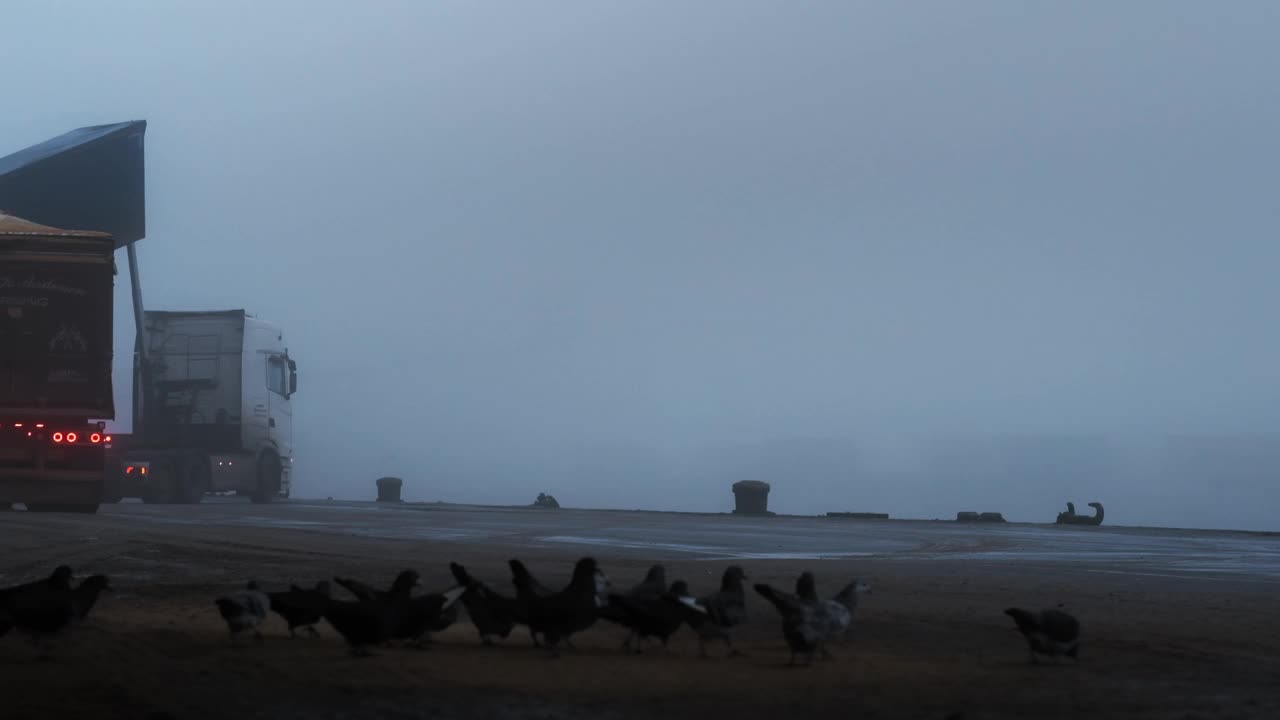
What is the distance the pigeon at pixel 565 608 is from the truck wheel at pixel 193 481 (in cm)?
3410

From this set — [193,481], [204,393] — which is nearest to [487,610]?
[193,481]

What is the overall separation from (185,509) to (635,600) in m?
30.0

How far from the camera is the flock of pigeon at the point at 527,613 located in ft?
34.0

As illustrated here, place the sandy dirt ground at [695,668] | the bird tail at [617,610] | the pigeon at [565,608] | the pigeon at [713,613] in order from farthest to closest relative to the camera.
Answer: the pigeon at [565,608]
the pigeon at [713,613]
the bird tail at [617,610]
the sandy dirt ground at [695,668]

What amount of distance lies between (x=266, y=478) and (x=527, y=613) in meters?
36.2

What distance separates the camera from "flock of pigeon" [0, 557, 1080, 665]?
10.4 metres

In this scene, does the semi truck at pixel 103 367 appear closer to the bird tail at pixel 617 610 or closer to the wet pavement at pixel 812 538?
the wet pavement at pixel 812 538

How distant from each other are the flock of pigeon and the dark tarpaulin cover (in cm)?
2890

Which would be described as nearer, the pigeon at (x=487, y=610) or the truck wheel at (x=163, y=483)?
the pigeon at (x=487, y=610)

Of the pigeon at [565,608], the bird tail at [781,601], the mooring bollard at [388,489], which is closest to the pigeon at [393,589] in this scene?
the pigeon at [565,608]

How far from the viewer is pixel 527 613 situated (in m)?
11.0

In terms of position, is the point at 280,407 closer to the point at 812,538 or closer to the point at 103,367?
the point at 103,367

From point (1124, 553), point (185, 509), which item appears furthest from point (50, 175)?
point (1124, 553)

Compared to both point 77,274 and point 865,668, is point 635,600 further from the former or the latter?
point 77,274
